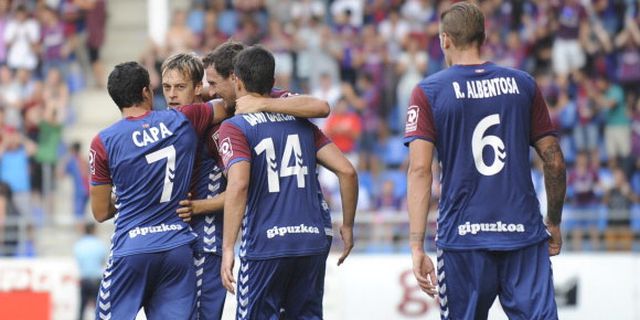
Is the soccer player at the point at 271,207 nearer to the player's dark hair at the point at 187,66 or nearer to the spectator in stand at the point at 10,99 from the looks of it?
the player's dark hair at the point at 187,66

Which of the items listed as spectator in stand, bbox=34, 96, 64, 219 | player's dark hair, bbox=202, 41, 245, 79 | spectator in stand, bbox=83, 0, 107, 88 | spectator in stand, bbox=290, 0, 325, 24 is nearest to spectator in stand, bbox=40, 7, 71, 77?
spectator in stand, bbox=83, 0, 107, 88

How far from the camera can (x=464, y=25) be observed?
7688mm

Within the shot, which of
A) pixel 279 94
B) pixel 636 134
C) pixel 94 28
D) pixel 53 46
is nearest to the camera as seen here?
pixel 279 94

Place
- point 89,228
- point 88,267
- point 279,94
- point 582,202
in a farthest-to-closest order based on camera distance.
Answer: point 582,202
point 89,228
point 88,267
point 279,94

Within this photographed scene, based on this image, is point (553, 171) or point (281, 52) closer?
point (553, 171)

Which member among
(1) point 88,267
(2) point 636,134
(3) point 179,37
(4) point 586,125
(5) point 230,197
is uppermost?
(3) point 179,37

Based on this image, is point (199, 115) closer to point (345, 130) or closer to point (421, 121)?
point (421, 121)

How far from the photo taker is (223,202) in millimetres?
8836

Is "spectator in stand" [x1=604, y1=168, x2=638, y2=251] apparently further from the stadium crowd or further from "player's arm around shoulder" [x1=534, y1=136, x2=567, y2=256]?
"player's arm around shoulder" [x1=534, y1=136, x2=567, y2=256]

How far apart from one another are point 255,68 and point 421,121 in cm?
128

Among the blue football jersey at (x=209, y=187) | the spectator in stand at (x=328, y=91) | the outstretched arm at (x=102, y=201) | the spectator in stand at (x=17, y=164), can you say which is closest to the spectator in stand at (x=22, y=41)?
the spectator in stand at (x=17, y=164)

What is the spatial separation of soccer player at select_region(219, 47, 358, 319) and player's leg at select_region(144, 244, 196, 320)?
0.38m

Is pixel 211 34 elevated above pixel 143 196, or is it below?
above

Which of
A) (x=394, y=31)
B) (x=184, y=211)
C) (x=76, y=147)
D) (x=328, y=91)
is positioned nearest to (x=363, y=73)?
(x=328, y=91)
